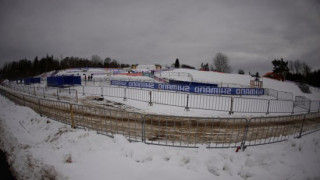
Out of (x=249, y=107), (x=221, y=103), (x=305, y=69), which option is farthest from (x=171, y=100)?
(x=305, y=69)

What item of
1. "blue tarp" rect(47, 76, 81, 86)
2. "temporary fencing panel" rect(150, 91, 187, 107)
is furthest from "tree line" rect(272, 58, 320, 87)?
"blue tarp" rect(47, 76, 81, 86)

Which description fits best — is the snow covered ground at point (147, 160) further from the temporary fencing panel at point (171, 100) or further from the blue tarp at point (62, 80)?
the blue tarp at point (62, 80)

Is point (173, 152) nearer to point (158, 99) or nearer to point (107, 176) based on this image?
point (107, 176)

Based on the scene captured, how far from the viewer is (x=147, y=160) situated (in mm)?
4574

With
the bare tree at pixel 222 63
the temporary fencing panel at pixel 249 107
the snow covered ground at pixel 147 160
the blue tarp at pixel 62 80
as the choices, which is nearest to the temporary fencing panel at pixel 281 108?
the temporary fencing panel at pixel 249 107

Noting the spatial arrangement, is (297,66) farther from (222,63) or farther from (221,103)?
(221,103)

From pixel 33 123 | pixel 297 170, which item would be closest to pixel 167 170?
pixel 297 170

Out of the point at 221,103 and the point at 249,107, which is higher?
the point at 221,103

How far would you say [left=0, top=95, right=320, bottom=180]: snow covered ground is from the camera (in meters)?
4.07

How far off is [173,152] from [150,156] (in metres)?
0.80

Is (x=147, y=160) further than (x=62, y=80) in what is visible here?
No

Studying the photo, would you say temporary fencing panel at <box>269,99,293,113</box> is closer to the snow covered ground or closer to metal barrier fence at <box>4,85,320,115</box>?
metal barrier fence at <box>4,85,320,115</box>

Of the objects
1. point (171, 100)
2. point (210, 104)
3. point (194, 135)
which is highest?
point (171, 100)

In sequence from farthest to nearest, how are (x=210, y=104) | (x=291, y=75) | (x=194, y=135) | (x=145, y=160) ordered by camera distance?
(x=291, y=75), (x=210, y=104), (x=194, y=135), (x=145, y=160)
